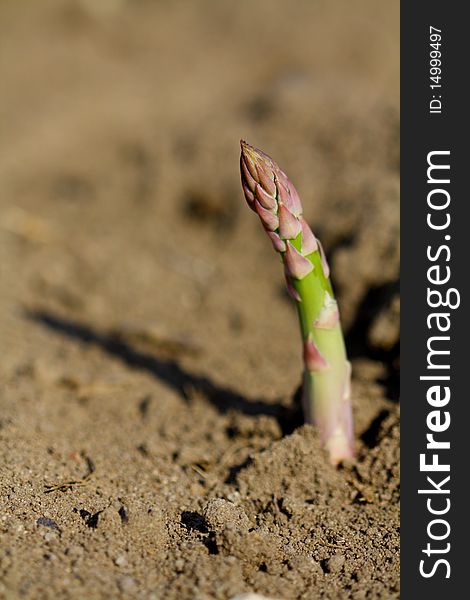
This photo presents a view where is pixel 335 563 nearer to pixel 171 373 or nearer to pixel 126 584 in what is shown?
pixel 126 584

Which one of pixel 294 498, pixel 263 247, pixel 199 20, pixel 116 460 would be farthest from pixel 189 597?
pixel 199 20

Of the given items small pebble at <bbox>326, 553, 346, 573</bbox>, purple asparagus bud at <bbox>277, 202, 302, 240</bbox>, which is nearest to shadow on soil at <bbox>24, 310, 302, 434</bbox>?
small pebble at <bbox>326, 553, 346, 573</bbox>

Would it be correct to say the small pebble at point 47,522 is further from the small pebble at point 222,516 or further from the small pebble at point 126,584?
the small pebble at point 222,516

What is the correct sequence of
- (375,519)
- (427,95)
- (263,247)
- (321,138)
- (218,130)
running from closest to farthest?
(375,519)
(427,95)
(263,247)
(321,138)
(218,130)

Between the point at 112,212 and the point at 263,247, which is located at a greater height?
the point at 112,212

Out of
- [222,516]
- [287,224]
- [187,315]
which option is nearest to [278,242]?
[287,224]

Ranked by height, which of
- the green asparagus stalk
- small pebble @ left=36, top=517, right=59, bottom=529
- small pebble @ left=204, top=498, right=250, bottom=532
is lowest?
small pebble @ left=36, top=517, right=59, bottom=529

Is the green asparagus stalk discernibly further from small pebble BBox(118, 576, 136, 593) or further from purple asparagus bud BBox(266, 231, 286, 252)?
small pebble BBox(118, 576, 136, 593)

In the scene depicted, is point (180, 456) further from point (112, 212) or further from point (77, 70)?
point (77, 70)
